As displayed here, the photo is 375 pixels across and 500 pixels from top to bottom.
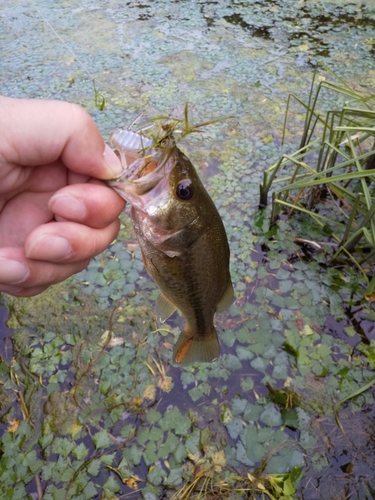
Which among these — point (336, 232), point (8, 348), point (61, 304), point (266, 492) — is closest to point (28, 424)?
point (8, 348)

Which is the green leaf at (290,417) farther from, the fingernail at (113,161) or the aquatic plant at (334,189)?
the fingernail at (113,161)

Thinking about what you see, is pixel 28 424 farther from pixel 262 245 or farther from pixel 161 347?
pixel 262 245

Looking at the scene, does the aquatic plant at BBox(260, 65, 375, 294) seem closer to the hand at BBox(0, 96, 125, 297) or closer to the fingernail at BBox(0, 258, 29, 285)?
the hand at BBox(0, 96, 125, 297)

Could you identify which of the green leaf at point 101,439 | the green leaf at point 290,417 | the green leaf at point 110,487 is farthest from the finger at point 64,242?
the green leaf at point 290,417

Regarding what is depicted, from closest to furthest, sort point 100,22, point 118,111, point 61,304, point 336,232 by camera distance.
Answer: point 61,304, point 336,232, point 118,111, point 100,22

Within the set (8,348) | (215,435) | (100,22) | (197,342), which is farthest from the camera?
(100,22)

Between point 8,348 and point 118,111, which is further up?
point 118,111
